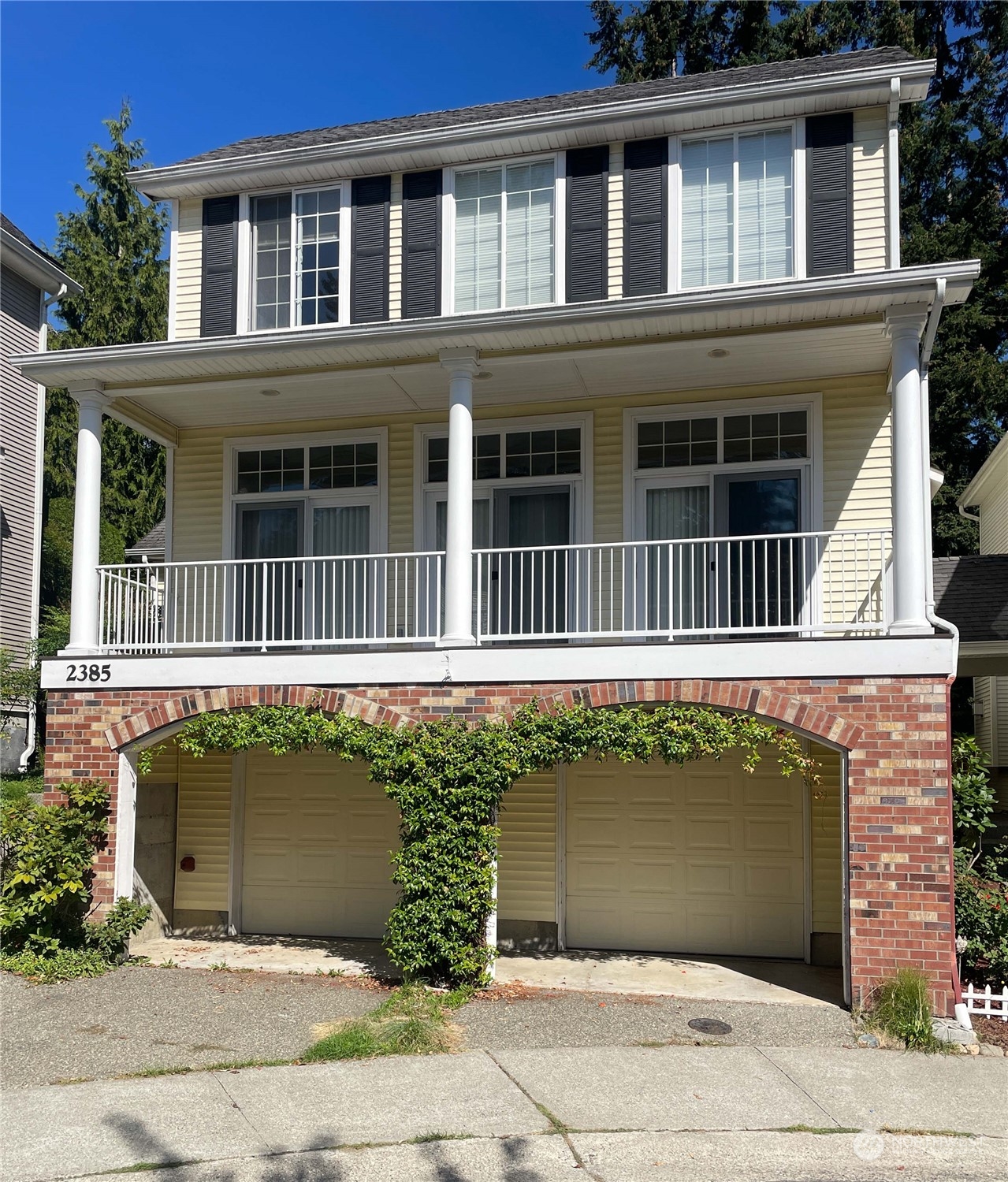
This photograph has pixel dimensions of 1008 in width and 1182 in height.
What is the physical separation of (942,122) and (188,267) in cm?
1757

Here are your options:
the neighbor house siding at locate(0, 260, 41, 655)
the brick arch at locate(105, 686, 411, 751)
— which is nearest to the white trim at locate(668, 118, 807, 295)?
the brick arch at locate(105, 686, 411, 751)

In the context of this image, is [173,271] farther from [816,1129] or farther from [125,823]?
[816,1129]

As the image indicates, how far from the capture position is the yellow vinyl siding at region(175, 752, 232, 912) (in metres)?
10.9

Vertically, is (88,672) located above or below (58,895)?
above

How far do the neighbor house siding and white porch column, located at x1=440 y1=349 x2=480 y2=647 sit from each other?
1051 centimetres

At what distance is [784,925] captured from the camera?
9.98 meters

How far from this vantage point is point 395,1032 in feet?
22.9

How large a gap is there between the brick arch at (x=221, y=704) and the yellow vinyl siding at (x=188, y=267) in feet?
13.8

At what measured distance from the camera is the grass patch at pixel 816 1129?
5.58m

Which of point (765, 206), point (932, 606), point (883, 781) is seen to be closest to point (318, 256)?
point (765, 206)

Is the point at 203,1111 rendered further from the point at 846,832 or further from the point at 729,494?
the point at 729,494

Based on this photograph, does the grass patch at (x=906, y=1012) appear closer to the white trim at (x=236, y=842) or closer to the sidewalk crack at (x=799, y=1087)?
the sidewalk crack at (x=799, y=1087)

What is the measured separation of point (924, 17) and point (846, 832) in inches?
909

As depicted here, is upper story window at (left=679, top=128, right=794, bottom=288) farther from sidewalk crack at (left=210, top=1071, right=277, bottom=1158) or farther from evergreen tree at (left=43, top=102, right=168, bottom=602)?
evergreen tree at (left=43, top=102, right=168, bottom=602)
